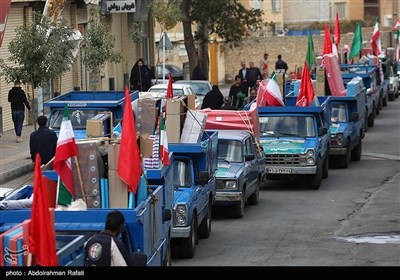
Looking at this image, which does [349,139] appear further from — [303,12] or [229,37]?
[303,12]

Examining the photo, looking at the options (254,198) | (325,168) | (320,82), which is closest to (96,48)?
(320,82)

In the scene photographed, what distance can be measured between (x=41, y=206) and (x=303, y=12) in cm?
8072

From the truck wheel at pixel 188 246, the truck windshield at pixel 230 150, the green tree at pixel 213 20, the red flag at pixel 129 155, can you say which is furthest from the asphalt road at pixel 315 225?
the green tree at pixel 213 20

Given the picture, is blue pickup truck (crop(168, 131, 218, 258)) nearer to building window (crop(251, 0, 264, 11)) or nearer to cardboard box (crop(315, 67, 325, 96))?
cardboard box (crop(315, 67, 325, 96))

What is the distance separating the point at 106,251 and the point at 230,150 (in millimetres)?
11632

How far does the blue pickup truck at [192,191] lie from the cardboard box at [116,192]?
3.87 m

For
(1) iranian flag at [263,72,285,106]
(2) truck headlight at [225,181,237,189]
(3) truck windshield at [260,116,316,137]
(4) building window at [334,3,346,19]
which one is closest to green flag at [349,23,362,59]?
(1) iranian flag at [263,72,285,106]

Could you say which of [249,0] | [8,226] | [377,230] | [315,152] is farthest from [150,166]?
[249,0]

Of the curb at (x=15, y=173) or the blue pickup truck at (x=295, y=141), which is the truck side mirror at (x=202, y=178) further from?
the curb at (x=15, y=173)

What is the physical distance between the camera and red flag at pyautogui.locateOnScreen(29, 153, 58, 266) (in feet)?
33.5

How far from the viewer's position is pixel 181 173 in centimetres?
1917

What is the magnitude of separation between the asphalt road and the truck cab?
369mm

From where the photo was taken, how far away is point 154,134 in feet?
62.0

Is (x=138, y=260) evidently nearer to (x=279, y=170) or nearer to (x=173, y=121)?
(x=173, y=121)
